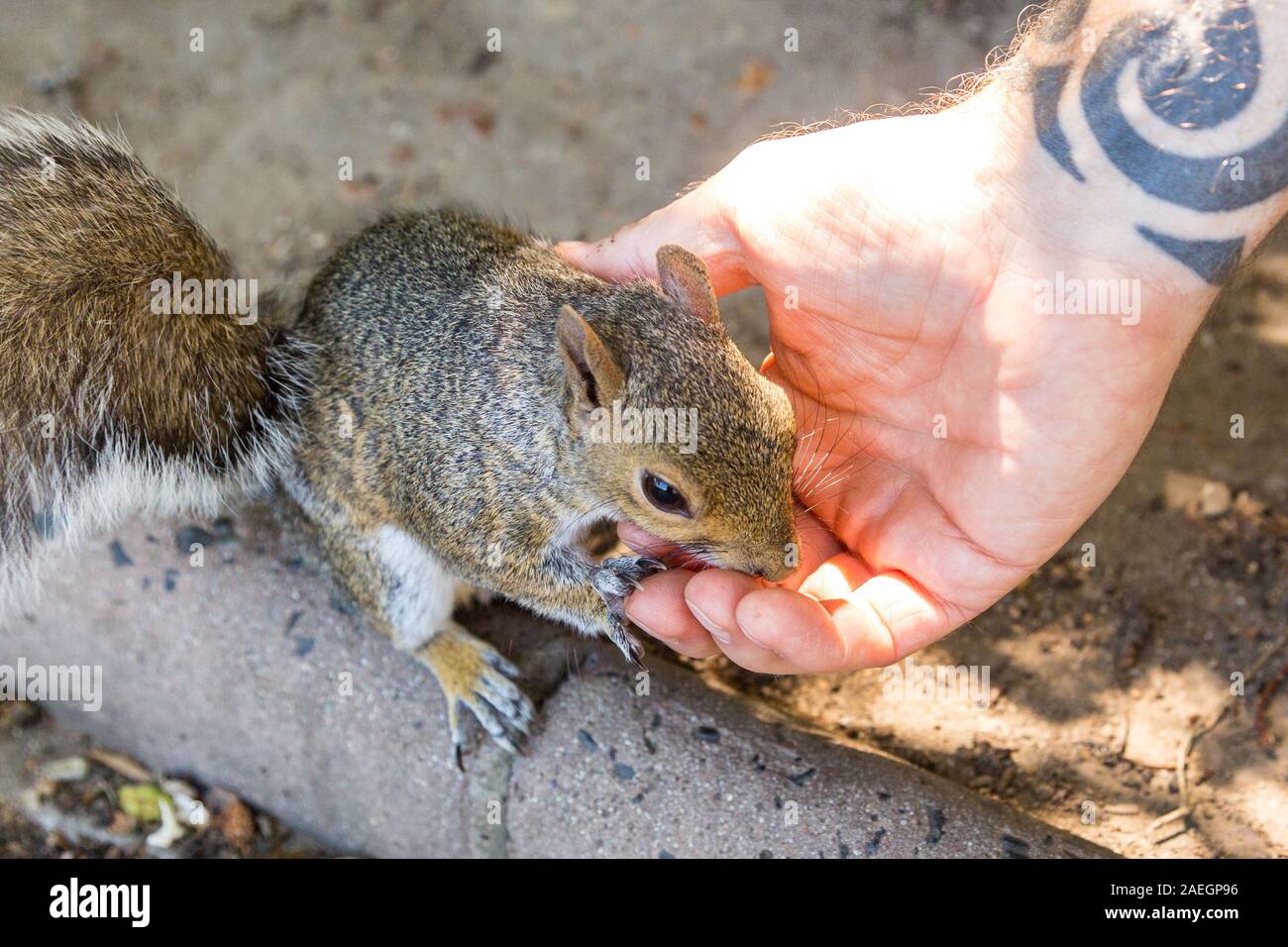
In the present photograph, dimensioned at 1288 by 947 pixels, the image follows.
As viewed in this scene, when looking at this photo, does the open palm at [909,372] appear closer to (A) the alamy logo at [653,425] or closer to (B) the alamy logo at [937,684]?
(A) the alamy logo at [653,425]

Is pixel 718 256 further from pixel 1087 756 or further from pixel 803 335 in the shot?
pixel 1087 756

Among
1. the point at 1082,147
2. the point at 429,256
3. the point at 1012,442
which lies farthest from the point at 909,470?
the point at 429,256

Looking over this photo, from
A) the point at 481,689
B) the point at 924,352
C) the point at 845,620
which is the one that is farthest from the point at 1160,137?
the point at 481,689

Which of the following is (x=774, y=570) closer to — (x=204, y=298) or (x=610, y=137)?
(x=204, y=298)

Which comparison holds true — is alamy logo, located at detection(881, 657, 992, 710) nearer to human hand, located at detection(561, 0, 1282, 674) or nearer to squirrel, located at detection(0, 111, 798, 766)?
human hand, located at detection(561, 0, 1282, 674)

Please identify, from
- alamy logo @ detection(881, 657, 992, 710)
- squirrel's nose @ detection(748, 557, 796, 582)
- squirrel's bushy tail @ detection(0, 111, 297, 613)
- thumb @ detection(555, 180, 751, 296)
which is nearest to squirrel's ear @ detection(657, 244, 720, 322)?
thumb @ detection(555, 180, 751, 296)
